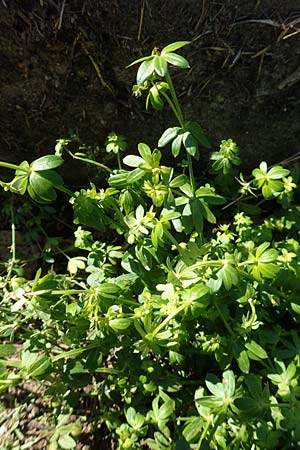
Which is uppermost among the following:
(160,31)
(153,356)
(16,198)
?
(160,31)

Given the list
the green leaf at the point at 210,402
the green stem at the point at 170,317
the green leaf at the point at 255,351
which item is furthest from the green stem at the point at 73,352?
the green leaf at the point at 255,351

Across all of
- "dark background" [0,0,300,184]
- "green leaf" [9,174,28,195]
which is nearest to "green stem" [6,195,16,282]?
"dark background" [0,0,300,184]

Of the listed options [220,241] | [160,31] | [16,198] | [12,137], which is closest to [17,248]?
[16,198]

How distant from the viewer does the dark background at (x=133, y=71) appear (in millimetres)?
2107

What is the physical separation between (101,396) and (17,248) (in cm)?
93

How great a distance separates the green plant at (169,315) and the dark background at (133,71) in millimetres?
324

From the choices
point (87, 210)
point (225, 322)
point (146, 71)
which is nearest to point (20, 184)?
point (87, 210)

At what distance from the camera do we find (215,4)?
2.12 meters

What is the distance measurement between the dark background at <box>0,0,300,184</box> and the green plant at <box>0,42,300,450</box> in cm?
32

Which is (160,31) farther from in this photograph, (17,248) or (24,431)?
(24,431)

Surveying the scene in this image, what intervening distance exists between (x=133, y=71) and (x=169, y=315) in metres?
1.19

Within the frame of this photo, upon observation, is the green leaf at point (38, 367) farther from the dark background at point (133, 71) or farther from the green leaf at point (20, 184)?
the dark background at point (133, 71)

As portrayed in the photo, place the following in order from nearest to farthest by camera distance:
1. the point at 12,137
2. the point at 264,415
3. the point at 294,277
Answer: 1. the point at 264,415
2. the point at 294,277
3. the point at 12,137

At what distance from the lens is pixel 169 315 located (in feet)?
5.20
